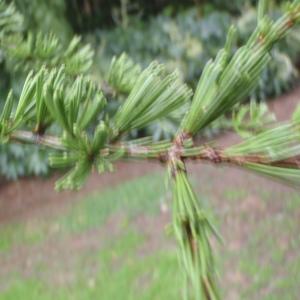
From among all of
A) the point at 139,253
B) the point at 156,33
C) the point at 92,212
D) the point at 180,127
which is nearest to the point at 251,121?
the point at 180,127

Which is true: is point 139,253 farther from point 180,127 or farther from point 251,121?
point 180,127

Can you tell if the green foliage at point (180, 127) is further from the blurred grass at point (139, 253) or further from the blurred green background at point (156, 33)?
the blurred green background at point (156, 33)

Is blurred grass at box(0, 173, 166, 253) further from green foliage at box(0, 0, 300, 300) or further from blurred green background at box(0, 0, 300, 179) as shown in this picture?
green foliage at box(0, 0, 300, 300)

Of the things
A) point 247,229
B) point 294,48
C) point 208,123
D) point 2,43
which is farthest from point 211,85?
point 294,48

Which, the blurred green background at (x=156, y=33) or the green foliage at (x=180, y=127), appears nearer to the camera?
the green foliage at (x=180, y=127)

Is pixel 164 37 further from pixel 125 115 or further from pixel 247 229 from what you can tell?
pixel 125 115

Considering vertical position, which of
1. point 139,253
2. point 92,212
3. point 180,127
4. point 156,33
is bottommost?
point 139,253

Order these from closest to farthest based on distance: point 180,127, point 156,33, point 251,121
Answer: point 180,127 → point 251,121 → point 156,33

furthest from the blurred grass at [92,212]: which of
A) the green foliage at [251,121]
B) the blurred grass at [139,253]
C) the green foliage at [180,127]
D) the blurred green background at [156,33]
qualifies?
the green foliage at [180,127]

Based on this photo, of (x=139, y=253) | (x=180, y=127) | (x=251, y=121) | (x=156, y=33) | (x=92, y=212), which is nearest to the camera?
(x=180, y=127)
